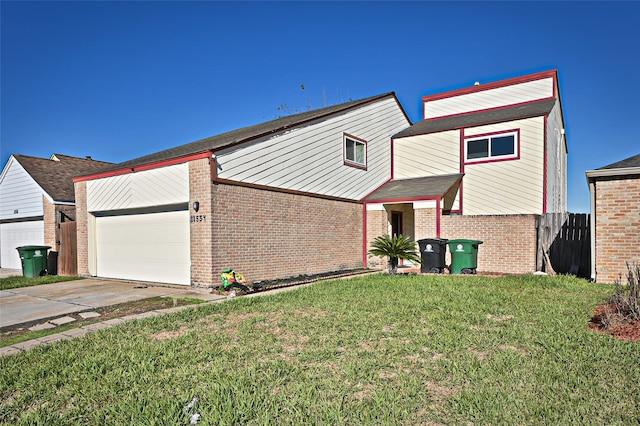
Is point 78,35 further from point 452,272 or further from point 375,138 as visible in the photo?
point 452,272

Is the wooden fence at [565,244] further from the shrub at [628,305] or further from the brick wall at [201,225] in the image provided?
the brick wall at [201,225]

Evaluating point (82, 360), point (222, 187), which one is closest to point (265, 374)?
point (82, 360)

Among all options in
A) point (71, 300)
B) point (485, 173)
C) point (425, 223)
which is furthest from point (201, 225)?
point (485, 173)

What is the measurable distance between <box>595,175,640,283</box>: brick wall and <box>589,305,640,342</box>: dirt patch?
13.9ft

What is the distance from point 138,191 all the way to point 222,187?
10.6 feet

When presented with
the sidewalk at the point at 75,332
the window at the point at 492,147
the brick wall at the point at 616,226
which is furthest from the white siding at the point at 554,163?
the sidewalk at the point at 75,332

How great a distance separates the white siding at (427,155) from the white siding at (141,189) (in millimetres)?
10479

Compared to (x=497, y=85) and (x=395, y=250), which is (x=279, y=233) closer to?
(x=395, y=250)

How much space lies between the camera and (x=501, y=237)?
12.8 metres

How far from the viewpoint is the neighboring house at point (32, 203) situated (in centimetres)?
1468

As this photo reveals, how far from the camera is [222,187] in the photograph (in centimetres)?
944

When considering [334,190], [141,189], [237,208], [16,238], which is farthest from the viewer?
[16,238]

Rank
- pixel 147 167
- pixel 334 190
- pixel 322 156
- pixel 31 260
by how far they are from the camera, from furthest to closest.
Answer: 1. pixel 334 190
2. pixel 322 156
3. pixel 31 260
4. pixel 147 167

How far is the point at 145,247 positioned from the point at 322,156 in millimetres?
6388
